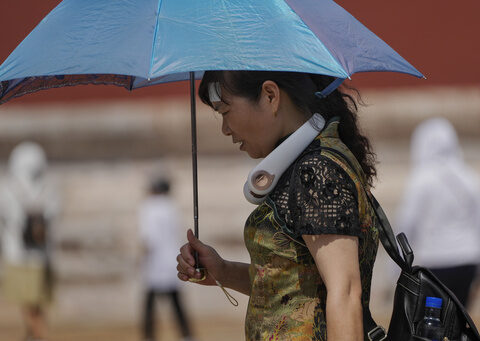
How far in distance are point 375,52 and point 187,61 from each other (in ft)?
1.96

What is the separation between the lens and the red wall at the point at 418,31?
725cm

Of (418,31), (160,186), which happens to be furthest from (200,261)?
(418,31)

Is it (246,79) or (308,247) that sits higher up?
(246,79)

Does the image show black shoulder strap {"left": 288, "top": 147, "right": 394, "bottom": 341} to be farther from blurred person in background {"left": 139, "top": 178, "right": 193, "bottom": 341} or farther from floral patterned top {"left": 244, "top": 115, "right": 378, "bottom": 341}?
blurred person in background {"left": 139, "top": 178, "right": 193, "bottom": 341}

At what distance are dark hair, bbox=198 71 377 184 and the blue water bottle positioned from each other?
1.28ft

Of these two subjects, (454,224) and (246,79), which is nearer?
(246,79)

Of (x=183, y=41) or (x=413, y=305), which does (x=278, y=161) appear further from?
(x=413, y=305)

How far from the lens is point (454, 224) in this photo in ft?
16.7

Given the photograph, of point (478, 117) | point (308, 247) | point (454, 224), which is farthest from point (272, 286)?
point (478, 117)

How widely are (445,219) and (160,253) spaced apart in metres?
2.44

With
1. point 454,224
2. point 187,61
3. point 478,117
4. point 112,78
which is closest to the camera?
point 187,61

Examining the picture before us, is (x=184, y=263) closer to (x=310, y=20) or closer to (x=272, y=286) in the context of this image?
(x=272, y=286)

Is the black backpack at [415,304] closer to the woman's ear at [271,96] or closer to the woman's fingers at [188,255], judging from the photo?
the woman's ear at [271,96]

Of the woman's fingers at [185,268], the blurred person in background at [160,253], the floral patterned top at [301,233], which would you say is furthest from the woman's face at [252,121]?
the blurred person in background at [160,253]
